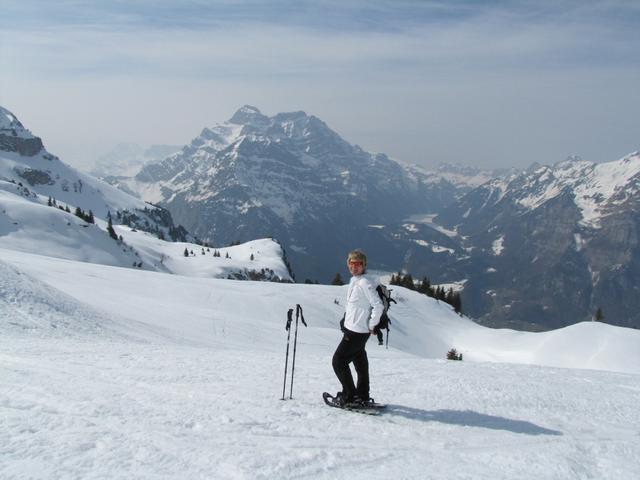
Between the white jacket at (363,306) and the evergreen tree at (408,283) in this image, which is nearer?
the white jacket at (363,306)

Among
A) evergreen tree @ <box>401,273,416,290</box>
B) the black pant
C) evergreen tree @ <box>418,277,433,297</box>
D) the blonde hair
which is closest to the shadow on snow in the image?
the black pant

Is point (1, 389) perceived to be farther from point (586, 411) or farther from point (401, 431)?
point (586, 411)

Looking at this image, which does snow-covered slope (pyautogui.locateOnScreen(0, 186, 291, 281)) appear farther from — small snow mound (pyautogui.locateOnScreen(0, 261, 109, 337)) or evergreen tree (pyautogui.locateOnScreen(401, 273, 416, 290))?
small snow mound (pyautogui.locateOnScreen(0, 261, 109, 337))

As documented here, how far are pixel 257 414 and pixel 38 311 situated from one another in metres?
12.9

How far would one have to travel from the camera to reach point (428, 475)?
7734 mm

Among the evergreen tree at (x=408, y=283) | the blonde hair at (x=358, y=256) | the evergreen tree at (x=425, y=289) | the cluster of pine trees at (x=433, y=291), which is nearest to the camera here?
the blonde hair at (x=358, y=256)

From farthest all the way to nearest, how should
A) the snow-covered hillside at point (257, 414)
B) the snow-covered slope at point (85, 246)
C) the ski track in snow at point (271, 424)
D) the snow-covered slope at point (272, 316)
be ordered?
the snow-covered slope at point (85, 246), the snow-covered slope at point (272, 316), the snow-covered hillside at point (257, 414), the ski track in snow at point (271, 424)

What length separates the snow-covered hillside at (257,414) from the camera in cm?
763

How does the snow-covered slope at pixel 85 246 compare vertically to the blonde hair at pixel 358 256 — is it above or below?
above

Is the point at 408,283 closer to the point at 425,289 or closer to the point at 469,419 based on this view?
the point at 425,289

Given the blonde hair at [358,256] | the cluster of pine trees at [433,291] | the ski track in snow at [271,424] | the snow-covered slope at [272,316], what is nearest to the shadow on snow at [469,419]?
the ski track in snow at [271,424]

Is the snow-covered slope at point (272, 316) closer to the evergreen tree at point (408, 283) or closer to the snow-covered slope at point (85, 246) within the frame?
the evergreen tree at point (408, 283)

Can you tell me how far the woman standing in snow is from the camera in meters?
10.1

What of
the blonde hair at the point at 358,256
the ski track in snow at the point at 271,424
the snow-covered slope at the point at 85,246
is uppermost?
the snow-covered slope at the point at 85,246
